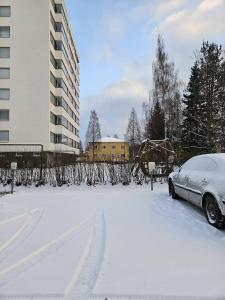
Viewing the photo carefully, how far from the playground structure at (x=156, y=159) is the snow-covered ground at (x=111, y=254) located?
7424 millimetres

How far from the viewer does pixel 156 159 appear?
17.9 meters

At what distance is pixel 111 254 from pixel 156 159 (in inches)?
505

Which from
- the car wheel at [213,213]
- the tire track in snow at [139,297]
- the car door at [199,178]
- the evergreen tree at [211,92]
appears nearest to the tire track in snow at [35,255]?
the tire track in snow at [139,297]

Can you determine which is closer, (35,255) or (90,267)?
(90,267)

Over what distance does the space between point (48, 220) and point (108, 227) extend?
1.69 metres

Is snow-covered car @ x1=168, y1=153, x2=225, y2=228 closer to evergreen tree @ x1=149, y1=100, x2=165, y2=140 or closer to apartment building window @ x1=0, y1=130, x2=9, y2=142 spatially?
evergreen tree @ x1=149, y1=100, x2=165, y2=140

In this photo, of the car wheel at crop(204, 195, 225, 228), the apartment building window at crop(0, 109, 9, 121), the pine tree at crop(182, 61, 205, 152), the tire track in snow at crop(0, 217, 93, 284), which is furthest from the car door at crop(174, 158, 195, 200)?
the apartment building window at crop(0, 109, 9, 121)

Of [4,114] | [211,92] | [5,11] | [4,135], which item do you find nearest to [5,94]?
[4,114]

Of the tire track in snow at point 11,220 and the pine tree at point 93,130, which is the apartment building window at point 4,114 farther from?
the pine tree at point 93,130

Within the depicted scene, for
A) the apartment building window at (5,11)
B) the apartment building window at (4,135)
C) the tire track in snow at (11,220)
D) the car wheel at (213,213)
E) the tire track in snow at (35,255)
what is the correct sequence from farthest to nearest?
the apartment building window at (5,11)
the apartment building window at (4,135)
the tire track in snow at (11,220)
the car wheel at (213,213)
the tire track in snow at (35,255)

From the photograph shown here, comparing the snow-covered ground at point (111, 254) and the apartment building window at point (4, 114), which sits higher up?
the apartment building window at point (4, 114)

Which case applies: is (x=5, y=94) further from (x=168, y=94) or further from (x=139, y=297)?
(x=139, y=297)

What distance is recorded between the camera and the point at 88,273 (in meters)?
4.54

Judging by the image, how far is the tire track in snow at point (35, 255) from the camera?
456cm
